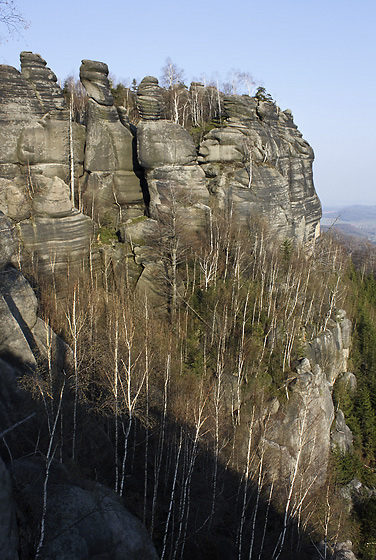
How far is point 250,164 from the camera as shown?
31.7 meters

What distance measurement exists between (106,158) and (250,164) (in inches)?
437

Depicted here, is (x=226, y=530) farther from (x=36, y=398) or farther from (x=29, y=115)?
(x=29, y=115)

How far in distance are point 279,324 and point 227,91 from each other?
3126cm

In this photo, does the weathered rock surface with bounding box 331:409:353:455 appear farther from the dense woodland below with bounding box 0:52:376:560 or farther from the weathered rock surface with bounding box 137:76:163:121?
the weathered rock surface with bounding box 137:76:163:121

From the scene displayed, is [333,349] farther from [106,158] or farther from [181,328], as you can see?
[106,158]

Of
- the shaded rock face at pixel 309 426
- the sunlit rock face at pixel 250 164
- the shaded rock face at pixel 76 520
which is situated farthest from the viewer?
the sunlit rock face at pixel 250 164

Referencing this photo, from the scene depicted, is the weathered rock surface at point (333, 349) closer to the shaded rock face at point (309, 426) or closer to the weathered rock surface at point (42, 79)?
the shaded rock face at point (309, 426)

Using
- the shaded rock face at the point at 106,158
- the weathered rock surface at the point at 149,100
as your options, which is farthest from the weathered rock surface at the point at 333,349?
the weathered rock surface at the point at 149,100

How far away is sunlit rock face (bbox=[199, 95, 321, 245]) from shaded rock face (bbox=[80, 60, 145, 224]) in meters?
6.11

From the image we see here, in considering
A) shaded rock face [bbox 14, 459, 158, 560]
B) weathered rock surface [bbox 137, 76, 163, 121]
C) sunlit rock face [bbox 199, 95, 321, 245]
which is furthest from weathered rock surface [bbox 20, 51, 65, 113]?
shaded rock face [bbox 14, 459, 158, 560]

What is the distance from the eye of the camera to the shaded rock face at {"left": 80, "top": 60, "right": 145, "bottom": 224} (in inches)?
1096

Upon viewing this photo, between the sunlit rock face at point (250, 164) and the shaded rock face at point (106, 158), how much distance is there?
611cm

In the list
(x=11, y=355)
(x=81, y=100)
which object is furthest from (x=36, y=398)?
(x=81, y=100)

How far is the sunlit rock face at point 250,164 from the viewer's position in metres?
31.1
